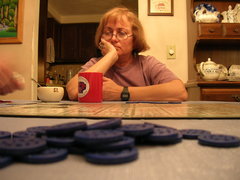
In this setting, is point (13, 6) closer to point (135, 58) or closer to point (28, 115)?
point (135, 58)

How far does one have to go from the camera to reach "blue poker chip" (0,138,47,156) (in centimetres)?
20

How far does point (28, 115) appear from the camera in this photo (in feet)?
1.69

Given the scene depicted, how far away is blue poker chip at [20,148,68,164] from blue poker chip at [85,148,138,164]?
0.02 m

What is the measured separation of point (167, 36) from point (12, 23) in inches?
65.9

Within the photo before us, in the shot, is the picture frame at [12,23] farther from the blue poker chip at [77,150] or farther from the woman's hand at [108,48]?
the blue poker chip at [77,150]

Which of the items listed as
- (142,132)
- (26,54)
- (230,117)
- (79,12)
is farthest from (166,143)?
(79,12)

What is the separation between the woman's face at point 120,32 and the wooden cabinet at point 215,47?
70 cm

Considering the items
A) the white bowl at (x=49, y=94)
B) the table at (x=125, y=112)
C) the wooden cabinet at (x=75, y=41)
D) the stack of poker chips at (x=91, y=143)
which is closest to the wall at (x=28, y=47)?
the white bowl at (x=49, y=94)

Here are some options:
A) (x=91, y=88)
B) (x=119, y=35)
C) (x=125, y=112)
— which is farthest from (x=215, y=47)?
(x=125, y=112)

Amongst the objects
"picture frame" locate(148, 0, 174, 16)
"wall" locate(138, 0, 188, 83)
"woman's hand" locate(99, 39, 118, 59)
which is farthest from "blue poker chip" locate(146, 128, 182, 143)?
"picture frame" locate(148, 0, 174, 16)

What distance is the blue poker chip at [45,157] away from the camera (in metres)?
0.20

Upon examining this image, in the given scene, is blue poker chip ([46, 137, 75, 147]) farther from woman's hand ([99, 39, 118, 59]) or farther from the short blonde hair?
the short blonde hair

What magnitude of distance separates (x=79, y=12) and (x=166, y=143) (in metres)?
5.19

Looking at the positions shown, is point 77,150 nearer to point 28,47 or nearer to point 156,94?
point 156,94
